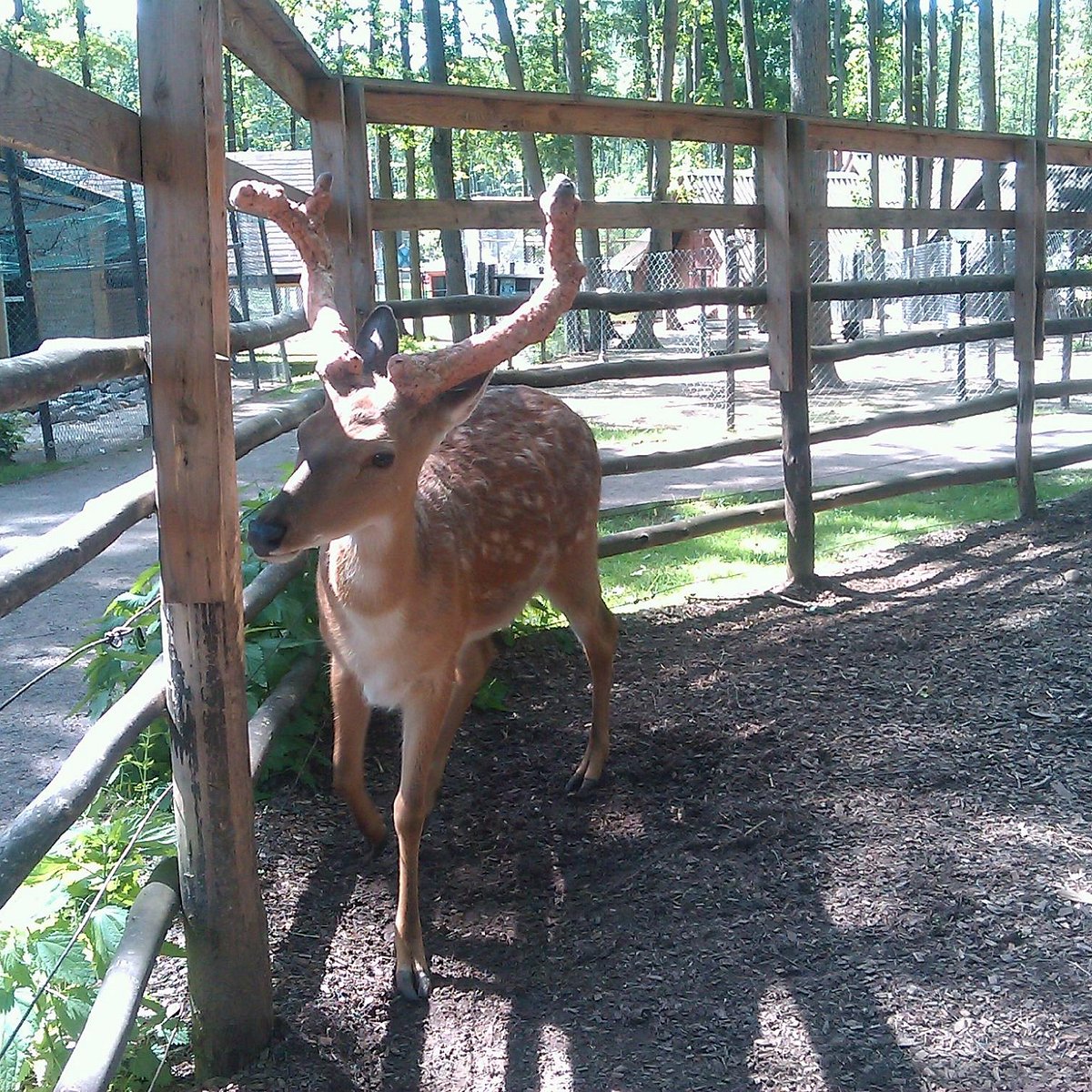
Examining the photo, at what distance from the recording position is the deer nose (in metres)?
2.94

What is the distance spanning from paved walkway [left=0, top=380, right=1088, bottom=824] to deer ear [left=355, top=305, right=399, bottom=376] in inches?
46.8

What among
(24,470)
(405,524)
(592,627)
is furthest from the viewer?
(24,470)

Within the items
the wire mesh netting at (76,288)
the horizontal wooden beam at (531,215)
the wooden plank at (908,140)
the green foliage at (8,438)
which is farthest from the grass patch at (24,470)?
the wooden plank at (908,140)

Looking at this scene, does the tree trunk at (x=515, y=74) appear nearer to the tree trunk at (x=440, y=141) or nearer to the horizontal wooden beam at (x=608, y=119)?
the tree trunk at (x=440, y=141)

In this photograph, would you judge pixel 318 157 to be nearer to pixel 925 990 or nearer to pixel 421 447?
pixel 421 447

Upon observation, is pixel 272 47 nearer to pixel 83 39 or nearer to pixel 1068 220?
pixel 1068 220

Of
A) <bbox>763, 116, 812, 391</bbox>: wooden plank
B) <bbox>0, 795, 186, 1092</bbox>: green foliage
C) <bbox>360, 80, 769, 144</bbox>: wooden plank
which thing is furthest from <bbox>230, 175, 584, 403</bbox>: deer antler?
<bbox>763, 116, 812, 391</bbox>: wooden plank

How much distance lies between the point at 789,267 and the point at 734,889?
12.3 feet

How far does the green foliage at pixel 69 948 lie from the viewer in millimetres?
2486

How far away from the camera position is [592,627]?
4.70m

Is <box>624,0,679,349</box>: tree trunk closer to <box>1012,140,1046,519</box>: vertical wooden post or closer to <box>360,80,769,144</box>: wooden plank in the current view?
<box>1012,140,1046,519</box>: vertical wooden post

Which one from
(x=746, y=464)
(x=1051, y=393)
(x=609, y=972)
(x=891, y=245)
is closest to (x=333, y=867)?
(x=609, y=972)

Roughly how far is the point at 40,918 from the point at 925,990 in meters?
2.16

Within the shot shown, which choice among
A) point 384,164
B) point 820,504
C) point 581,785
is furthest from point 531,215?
point 384,164
